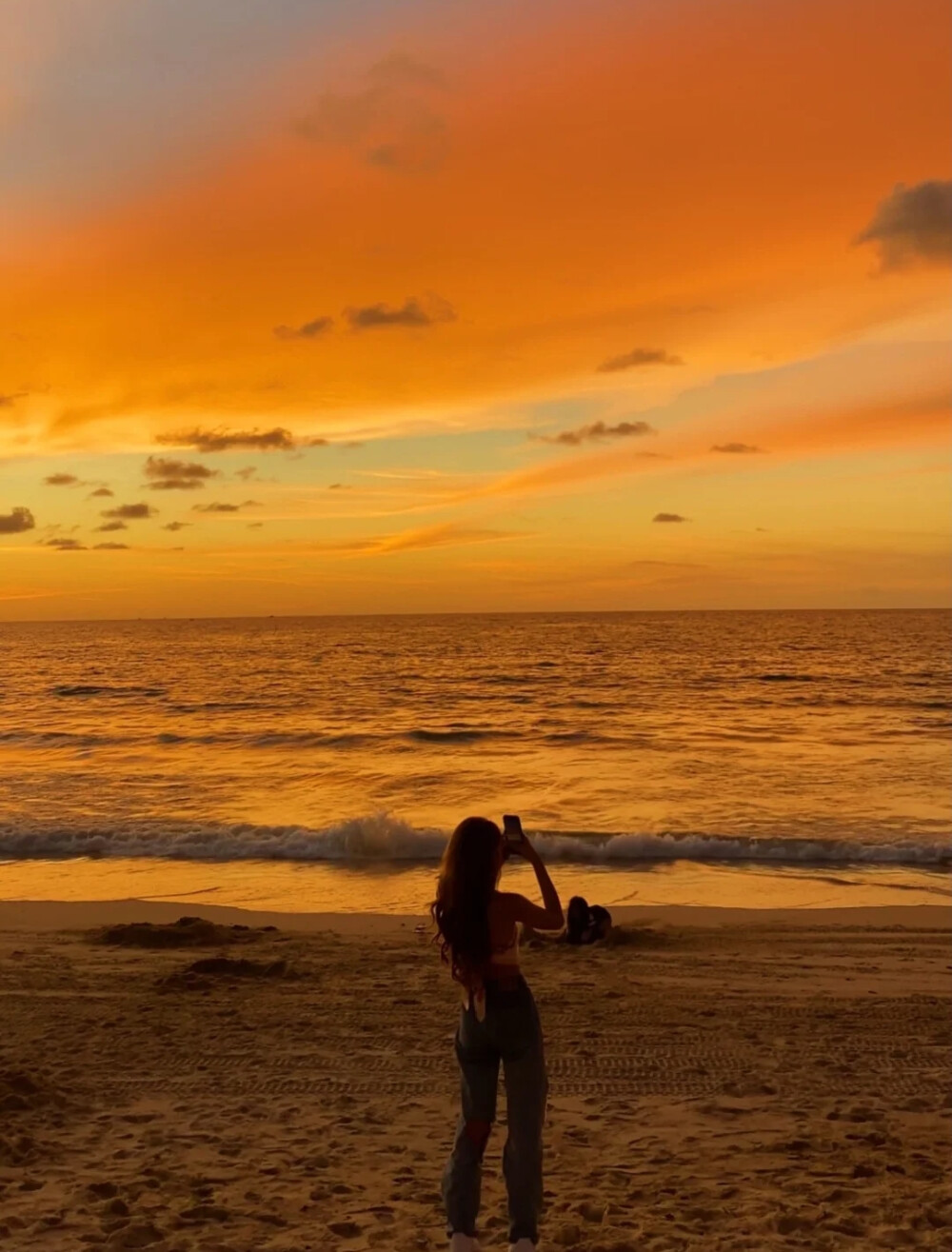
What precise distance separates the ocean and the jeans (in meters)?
9.45

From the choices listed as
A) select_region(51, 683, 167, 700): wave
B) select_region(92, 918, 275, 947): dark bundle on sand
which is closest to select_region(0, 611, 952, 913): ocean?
select_region(51, 683, 167, 700): wave

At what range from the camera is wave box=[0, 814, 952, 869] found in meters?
17.7

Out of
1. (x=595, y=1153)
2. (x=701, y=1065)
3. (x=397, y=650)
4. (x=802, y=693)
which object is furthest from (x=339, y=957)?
(x=397, y=650)

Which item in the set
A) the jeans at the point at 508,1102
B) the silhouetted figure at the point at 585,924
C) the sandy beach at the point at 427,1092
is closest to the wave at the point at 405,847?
the sandy beach at the point at 427,1092

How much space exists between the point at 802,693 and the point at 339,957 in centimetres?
4244

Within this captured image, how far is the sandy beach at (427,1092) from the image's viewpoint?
551 cm

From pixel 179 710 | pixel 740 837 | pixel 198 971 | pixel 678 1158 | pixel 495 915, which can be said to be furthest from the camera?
pixel 179 710

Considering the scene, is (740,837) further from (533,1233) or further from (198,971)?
(533,1233)

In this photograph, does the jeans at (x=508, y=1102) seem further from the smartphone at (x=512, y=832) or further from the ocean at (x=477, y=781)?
the ocean at (x=477, y=781)

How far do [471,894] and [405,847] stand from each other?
45.9 feet

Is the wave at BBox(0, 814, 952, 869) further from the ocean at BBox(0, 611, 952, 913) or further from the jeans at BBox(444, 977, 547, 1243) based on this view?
the jeans at BBox(444, 977, 547, 1243)

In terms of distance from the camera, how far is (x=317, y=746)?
34.3m

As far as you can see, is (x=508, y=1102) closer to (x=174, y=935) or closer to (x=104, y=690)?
(x=174, y=935)

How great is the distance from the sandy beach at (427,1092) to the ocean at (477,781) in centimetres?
426
